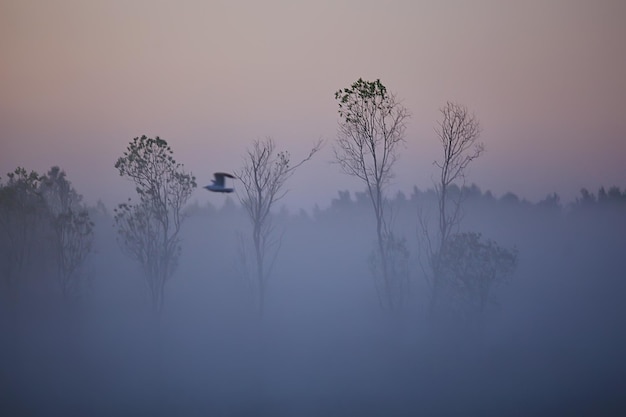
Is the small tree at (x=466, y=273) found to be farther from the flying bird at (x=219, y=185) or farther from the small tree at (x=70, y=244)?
the small tree at (x=70, y=244)

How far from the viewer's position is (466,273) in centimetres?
2019

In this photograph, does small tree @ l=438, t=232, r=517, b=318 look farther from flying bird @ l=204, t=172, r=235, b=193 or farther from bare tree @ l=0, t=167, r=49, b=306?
bare tree @ l=0, t=167, r=49, b=306

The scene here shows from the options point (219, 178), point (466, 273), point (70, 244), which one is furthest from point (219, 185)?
point (70, 244)

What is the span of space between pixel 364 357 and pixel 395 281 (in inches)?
127

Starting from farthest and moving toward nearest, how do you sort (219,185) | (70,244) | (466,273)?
(70,244) < (466,273) < (219,185)

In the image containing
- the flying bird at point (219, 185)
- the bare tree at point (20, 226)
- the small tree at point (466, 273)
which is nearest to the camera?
the flying bird at point (219, 185)

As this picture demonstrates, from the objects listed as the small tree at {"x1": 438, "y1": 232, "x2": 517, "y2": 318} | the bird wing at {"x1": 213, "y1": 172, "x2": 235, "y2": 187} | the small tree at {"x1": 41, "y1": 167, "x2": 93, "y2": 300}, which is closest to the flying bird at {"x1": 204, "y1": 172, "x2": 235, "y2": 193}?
the bird wing at {"x1": 213, "y1": 172, "x2": 235, "y2": 187}

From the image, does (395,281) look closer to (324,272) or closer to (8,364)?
(324,272)

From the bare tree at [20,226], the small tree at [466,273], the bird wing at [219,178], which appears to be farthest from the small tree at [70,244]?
the small tree at [466,273]

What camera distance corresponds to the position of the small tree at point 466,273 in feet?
66.5

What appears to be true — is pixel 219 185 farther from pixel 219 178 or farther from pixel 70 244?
pixel 70 244

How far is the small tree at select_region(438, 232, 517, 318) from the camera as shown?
20266mm

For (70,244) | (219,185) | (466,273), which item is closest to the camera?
(219,185)

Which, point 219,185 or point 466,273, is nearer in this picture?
point 219,185
